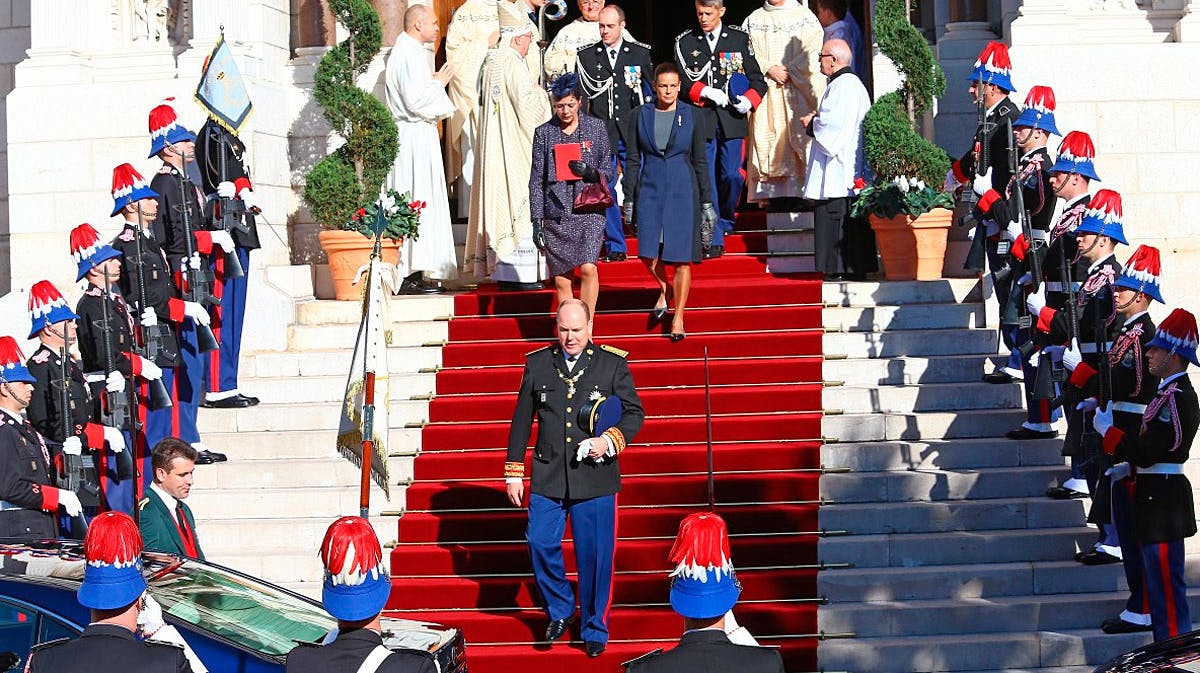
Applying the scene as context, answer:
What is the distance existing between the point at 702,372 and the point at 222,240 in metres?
3.48

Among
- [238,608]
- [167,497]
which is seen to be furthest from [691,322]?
[238,608]

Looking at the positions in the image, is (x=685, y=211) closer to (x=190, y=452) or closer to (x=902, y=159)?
(x=902, y=159)

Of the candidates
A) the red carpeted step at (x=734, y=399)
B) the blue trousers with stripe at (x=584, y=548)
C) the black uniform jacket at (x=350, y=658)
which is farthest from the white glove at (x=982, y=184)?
the black uniform jacket at (x=350, y=658)

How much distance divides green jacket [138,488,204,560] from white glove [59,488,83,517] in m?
1.60

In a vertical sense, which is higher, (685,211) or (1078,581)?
(685,211)

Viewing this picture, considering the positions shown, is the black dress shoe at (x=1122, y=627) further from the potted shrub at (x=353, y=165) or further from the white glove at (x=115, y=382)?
the potted shrub at (x=353, y=165)

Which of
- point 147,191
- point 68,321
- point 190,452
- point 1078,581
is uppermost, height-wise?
point 147,191

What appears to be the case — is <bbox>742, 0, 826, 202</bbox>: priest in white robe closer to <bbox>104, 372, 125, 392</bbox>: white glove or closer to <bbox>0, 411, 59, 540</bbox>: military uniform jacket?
<bbox>104, 372, 125, 392</bbox>: white glove

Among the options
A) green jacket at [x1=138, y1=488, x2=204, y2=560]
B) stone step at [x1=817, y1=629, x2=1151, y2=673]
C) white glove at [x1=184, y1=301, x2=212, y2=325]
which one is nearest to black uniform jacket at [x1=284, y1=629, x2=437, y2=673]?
green jacket at [x1=138, y1=488, x2=204, y2=560]

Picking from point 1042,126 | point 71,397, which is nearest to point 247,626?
point 71,397

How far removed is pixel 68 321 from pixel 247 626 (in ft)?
13.5

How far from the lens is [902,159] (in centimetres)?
1365

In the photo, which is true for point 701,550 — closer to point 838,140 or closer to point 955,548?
point 955,548

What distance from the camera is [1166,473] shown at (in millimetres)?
9312
